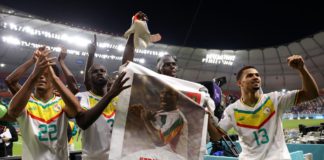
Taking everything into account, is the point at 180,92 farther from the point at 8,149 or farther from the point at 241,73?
the point at 8,149

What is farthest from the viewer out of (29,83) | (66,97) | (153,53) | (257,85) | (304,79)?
(153,53)

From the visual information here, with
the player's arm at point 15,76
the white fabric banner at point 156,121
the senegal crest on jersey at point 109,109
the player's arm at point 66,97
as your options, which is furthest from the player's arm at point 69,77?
the white fabric banner at point 156,121

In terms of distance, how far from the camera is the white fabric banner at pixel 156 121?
2051 mm

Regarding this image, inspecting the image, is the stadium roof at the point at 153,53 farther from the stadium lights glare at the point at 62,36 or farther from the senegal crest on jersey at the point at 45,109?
the senegal crest on jersey at the point at 45,109

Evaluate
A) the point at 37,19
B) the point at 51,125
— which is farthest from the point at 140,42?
the point at 37,19

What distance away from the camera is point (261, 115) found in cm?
296

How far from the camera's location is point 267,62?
114 ft

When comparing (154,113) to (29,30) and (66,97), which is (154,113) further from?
(29,30)

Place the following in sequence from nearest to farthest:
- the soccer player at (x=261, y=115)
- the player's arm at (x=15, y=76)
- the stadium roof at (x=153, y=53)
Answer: the player's arm at (x=15, y=76), the soccer player at (x=261, y=115), the stadium roof at (x=153, y=53)

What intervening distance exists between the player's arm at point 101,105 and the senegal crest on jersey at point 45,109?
277mm

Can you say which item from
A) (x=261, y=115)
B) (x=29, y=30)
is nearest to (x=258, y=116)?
(x=261, y=115)

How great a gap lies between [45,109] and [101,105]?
567 millimetres

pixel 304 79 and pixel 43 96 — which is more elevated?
pixel 304 79

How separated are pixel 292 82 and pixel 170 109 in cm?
3781
